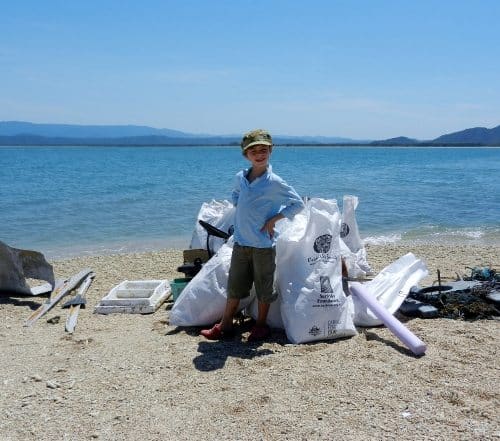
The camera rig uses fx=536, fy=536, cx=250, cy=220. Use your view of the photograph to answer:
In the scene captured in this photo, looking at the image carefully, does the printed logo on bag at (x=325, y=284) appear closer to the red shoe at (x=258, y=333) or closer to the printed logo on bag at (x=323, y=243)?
the printed logo on bag at (x=323, y=243)

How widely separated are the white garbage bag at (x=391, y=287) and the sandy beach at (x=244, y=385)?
15 centimetres

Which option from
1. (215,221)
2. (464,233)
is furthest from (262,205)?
(464,233)

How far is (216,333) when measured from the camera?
4246 millimetres

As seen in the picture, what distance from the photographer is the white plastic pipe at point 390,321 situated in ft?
12.3

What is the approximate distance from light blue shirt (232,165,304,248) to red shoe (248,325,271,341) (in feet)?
2.27

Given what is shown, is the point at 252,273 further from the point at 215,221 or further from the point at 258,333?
the point at 215,221

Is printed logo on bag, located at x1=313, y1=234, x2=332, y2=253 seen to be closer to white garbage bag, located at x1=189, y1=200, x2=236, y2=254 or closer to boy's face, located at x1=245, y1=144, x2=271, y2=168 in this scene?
boy's face, located at x1=245, y1=144, x2=271, y2=168

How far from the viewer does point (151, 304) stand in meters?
5.16

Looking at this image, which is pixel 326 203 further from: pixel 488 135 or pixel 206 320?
pixel 488 135

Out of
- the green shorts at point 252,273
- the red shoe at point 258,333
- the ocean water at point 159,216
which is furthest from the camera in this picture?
the ocean water at point 159,216

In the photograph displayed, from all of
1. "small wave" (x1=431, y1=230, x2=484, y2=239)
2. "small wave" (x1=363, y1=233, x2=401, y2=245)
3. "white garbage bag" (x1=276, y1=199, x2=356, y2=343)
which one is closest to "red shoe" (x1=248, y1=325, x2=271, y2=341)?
"white garbage bag" (x1=276, y1=199, x2=356, y2=343)

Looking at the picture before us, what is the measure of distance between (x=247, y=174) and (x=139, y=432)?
2.06 metres

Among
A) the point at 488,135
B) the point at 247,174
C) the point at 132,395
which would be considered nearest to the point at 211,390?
the point at 132,395

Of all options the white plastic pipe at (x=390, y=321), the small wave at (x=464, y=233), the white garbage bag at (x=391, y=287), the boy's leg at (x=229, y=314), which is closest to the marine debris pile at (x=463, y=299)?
the white garbage bag at (x=391, y=287)
